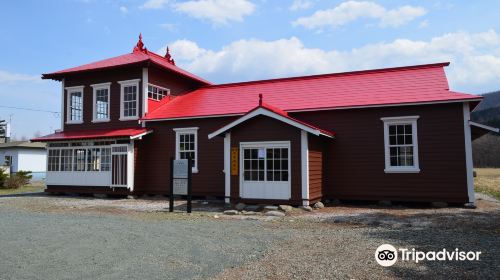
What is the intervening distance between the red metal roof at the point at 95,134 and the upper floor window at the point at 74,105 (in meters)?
0.86

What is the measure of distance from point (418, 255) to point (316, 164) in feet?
26.2

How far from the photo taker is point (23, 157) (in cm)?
3822

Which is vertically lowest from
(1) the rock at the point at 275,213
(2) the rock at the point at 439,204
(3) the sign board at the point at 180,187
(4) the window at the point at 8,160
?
(1) the rock at the point at 275,213

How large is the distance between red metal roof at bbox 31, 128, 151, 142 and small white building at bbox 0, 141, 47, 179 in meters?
20.9

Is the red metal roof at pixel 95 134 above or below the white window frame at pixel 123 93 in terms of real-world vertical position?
below

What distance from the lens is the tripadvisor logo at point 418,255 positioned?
6.16 meters

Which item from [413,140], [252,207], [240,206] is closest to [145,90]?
[240,206]

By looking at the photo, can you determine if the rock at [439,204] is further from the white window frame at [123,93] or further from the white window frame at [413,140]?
the white window frame at [123,93]

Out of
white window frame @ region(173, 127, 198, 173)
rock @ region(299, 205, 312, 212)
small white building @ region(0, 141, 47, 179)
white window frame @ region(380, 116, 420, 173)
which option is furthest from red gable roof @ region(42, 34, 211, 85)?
small white building @ region(0, 141, 47, 179)

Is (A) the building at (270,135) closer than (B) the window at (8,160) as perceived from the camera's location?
Yes

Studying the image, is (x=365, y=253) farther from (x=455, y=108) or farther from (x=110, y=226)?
(x=455, y=108)

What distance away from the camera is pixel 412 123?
553 inches

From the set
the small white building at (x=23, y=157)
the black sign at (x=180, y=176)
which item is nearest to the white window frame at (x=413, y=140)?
the black sign at (x=180, y=176)

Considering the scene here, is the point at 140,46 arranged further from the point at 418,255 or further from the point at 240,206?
the point at 418,255
